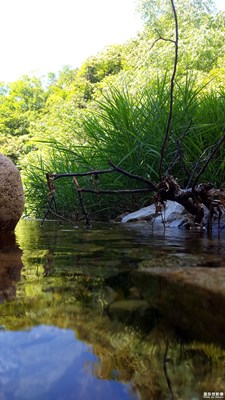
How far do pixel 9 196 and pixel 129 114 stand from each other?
1691mm

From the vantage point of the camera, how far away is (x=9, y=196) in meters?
2.74

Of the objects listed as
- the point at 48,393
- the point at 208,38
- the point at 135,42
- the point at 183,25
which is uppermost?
the point at 135,42

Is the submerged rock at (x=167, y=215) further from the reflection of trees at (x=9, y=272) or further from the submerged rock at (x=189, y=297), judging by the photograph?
the submerged rock at (x=189, y=297)

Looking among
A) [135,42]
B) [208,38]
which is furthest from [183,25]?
[135,42]

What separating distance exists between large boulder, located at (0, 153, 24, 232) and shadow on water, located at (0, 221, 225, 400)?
1.87 metres

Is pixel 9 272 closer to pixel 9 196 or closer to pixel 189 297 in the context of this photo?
pixel 189 297

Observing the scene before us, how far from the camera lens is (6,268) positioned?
98cm

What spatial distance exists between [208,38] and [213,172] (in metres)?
15.8

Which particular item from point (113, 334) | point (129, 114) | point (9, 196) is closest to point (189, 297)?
point (113, 334)

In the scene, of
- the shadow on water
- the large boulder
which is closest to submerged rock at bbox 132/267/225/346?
the shadow on water

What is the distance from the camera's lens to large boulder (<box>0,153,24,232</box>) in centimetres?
271

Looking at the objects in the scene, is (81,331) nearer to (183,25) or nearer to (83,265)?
(83,265)

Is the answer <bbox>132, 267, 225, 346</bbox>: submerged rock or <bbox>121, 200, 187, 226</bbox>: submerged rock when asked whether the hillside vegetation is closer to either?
<bbox>121, 200, 187, 226</bbox>: submerged rock

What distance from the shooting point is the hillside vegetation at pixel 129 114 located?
11.8 feet
